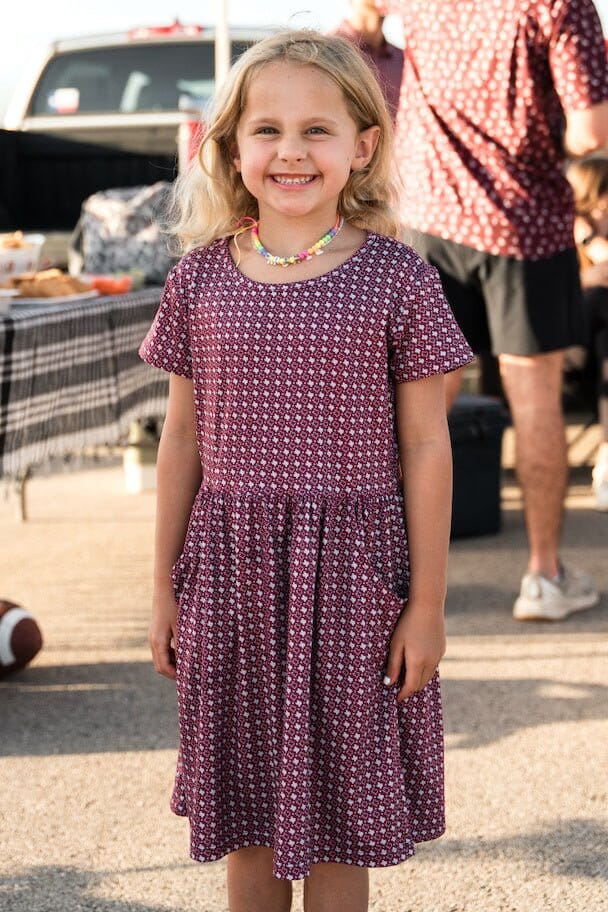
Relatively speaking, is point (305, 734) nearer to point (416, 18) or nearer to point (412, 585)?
point (412, 585)

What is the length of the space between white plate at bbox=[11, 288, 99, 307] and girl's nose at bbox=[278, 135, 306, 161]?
1.89 metres

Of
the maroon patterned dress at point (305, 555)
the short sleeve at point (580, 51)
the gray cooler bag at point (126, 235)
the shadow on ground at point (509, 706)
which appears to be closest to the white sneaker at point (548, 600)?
the shadow on ground at point (509, 706)

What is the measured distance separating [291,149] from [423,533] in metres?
0.58

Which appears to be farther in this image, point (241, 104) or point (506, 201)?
point (506, 201)

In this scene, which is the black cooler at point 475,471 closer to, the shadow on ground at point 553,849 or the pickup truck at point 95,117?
the pickup truck at point 95,117

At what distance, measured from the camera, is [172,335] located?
2.00m

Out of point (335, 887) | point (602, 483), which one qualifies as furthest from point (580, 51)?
point (335, 887)

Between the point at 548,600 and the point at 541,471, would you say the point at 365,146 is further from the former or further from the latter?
the point at 548,600

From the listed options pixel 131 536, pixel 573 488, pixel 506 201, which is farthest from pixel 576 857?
pixel 573 488

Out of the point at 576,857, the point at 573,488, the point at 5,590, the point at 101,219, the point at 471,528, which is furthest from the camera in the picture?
the point at 573,488

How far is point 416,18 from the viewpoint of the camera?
379cm

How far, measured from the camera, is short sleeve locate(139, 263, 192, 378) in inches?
78.4

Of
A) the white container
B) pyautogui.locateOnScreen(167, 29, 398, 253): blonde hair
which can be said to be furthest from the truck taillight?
pyautogui.locateOnScreen(167, 29, 398, 253): blonde hair

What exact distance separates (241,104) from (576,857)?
1547mm
